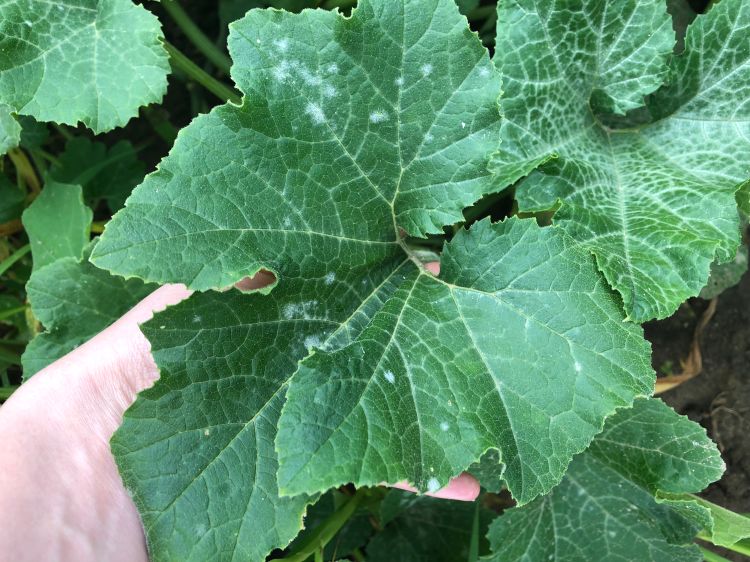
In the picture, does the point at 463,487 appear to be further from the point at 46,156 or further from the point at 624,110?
the point at 46,156

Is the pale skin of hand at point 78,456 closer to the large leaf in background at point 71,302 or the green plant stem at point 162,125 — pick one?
the large leaf in background at point 71,302

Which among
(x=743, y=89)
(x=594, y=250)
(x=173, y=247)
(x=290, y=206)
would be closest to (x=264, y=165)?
(x=290, y=206)

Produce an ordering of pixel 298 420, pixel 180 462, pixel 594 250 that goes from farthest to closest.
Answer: pixel 594 250 → pixel 180 462 → pixel 298 420

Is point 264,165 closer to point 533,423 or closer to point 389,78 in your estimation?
point 389,78

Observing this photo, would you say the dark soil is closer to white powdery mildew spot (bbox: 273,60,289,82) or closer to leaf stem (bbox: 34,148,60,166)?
white powdery mildew spot (bbox: 273,60,289,82)

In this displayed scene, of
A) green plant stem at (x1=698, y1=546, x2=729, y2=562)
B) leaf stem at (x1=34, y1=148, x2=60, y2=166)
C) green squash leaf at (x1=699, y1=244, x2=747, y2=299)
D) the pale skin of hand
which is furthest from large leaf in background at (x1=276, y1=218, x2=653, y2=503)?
leaf stem at (x1=34, y1=148, x2=60, y2=166)

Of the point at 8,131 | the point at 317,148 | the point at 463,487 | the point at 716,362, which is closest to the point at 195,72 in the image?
the point at 8,131
